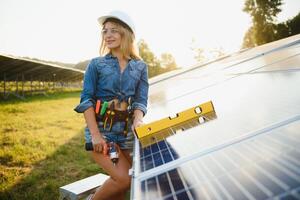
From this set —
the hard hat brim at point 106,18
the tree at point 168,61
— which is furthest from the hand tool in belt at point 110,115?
the tree at point 168,61

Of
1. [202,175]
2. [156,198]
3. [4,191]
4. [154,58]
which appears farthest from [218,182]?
[154,58]

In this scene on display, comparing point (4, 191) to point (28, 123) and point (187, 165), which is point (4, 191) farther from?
point (28, 123)

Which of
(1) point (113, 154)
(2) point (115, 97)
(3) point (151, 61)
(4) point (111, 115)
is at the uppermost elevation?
(3) point (151, 61)

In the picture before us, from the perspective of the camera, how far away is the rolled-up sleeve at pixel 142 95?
3.08 meters

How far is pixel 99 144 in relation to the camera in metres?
2.61

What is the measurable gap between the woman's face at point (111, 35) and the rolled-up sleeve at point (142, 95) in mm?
449

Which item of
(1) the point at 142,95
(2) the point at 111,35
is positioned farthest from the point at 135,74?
(2) the point at 111,35

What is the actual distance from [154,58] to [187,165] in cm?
7032

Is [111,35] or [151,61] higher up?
[151,61]

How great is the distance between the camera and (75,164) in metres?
5.71

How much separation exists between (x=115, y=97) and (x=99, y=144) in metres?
0.56

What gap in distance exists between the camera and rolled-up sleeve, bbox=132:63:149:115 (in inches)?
121

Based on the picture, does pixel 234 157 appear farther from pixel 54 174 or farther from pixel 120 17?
pixel 54 174

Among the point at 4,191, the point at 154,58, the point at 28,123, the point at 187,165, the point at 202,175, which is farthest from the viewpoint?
the point at 154,58
